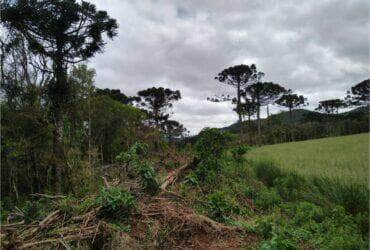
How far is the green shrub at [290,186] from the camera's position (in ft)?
18.8

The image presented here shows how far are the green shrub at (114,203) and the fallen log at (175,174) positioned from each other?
1.50 m

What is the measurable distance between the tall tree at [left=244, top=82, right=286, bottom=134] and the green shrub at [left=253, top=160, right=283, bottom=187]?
22372 mm

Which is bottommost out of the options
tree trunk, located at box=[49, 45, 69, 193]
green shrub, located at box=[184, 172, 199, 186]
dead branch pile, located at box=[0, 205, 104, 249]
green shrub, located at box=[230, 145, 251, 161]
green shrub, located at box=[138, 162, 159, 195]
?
dead branch pile, located at box=[0, 205, 104, 249]

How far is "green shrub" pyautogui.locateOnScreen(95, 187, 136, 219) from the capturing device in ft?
11.2

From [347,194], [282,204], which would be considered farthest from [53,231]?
[347,194]

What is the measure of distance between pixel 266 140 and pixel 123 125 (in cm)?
2182

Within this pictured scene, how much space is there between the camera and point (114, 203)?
11.1 ft

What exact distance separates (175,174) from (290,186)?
2.58 meters

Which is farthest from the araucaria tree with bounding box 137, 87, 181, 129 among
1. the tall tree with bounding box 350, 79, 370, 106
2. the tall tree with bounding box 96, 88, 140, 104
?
the tall tree with bounding box 350, 79, 370, 106

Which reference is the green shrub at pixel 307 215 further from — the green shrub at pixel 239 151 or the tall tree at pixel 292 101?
the tall tree at pixel 292 101

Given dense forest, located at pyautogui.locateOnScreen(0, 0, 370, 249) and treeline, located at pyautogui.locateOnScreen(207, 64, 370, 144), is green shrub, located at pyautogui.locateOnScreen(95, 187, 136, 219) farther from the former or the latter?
treeline, located at pyautogui.locateOnScreen(207, 64, 370, 144)

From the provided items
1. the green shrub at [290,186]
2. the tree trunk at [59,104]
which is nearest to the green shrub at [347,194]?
the green shrub at [290,186]

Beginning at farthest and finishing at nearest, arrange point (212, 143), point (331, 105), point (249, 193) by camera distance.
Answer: point (331, 105) → point (212, 143) → point (249, 193)

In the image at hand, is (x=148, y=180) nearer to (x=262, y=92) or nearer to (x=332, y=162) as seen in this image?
(x=332, y=162)
